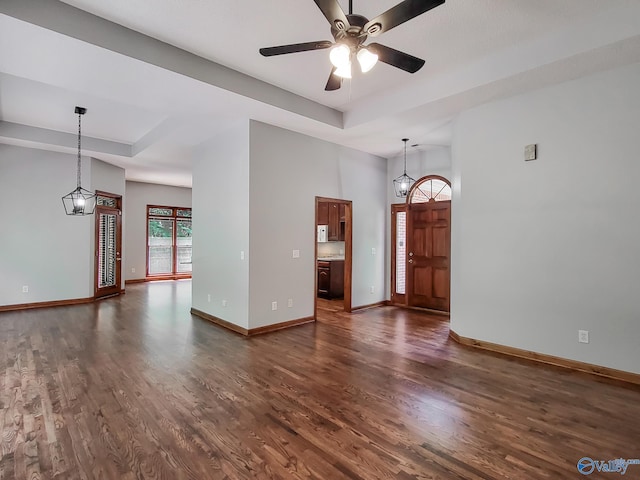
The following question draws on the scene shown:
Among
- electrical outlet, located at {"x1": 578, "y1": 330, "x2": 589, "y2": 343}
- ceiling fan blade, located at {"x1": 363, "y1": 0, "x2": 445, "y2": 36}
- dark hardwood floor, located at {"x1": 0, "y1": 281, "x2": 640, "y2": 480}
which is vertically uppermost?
ceiling fan blade, located at {"x1": 363, "y1": 0, "x2": 445, "y2": 36}

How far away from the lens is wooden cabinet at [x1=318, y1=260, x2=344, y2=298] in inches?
293

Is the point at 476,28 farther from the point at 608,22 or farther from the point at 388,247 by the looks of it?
the point at 388,247

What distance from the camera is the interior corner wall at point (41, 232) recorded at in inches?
242

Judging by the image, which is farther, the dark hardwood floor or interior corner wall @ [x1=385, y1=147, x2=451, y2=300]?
interior corner wall @ [x1=385, y1=147, x2=451, y2=300]

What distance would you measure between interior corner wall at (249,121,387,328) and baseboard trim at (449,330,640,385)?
95.3 inches

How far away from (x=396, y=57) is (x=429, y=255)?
449cm

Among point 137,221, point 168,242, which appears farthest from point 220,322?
point 168,242

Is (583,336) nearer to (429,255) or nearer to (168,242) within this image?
(429,255)

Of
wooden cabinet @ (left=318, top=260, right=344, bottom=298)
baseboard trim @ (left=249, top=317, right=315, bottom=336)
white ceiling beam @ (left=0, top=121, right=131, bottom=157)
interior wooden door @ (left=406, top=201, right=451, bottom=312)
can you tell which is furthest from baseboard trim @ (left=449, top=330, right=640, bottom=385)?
white ceiling beam @ (left=0, top=121, right=131, bottom=157)

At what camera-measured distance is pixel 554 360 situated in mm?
3656

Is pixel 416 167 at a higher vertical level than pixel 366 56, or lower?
higher

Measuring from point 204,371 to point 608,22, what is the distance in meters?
4.87

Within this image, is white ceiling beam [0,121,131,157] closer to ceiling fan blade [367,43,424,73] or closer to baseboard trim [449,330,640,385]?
ceiling fan blade [367,43,424,73]

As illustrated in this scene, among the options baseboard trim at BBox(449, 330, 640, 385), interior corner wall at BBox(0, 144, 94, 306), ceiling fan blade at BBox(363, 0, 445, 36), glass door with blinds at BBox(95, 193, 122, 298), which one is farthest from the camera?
glass door with blinds at BBox(95, 193, 122, 298)
